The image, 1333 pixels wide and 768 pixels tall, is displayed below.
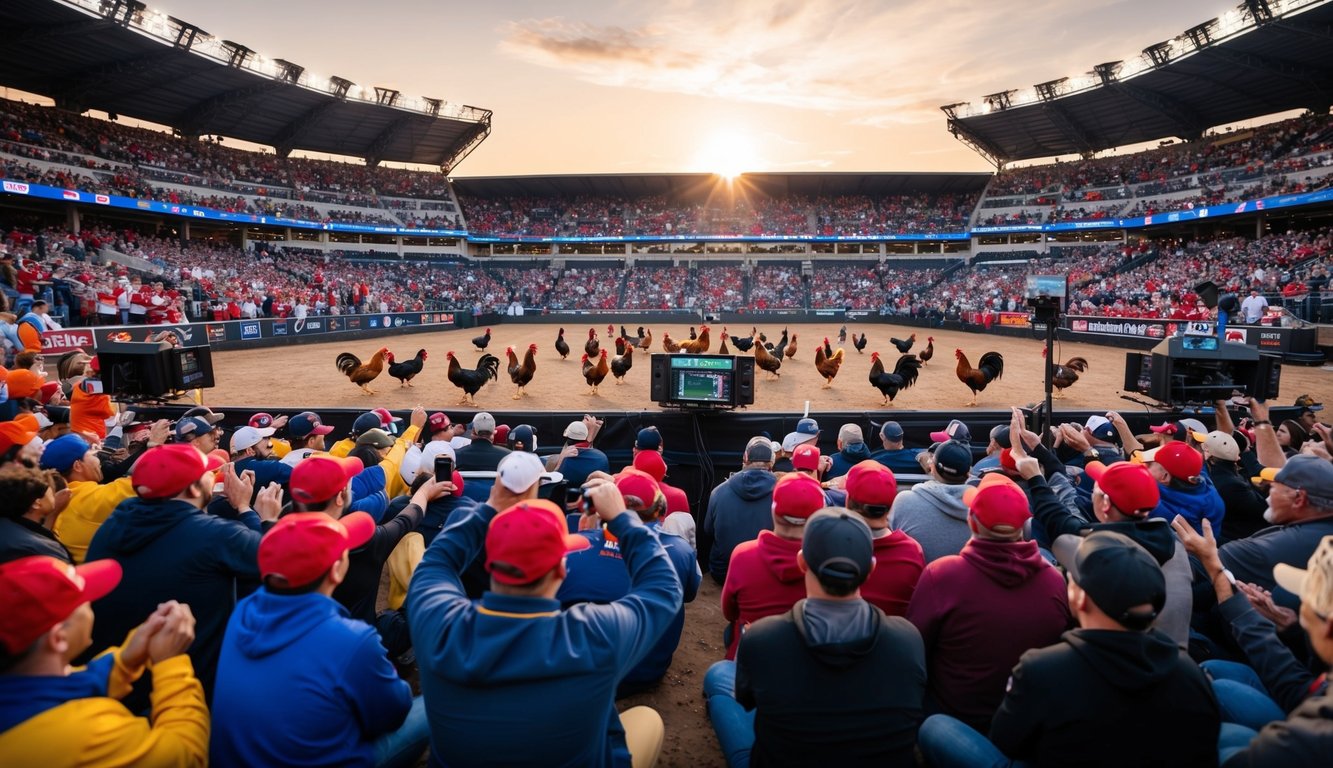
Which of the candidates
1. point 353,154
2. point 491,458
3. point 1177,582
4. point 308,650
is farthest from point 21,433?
point 353,154

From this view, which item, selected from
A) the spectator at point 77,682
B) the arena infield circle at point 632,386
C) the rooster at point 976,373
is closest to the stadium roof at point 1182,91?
the arena infield circle at point 632,386

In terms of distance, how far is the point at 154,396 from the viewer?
8680 millimetres

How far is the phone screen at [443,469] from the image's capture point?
13.7 feet

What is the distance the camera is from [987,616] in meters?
2.81

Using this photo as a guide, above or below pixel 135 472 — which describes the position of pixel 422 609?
below

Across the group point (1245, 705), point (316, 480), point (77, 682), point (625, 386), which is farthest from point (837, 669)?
point (625, 386)

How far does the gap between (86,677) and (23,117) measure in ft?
148

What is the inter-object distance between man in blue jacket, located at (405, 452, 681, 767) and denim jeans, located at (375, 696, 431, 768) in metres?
0.70

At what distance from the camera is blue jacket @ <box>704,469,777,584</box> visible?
4859 millimetres

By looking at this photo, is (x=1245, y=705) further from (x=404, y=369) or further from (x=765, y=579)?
(x=404, y=369)

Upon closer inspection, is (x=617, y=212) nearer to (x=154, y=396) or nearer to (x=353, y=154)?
(x=353, y=154)

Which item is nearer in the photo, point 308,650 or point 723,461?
point 308,650

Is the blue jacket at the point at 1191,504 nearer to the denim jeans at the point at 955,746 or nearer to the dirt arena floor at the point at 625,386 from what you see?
the denim jeans at the point at 955,746

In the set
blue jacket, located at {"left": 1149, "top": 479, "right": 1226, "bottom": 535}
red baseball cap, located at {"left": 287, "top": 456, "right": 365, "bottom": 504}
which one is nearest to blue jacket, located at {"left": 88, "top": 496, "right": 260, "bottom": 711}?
red baseball cap, located at {"left": 287, "top": 456, "right": 365, "bottom": 504}
